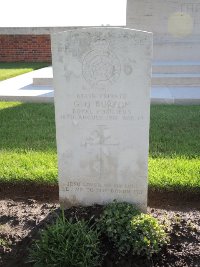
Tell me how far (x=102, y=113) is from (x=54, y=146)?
6.19 ft

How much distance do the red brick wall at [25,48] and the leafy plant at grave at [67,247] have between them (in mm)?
11098

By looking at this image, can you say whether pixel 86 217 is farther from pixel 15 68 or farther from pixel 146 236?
pixel 15 68

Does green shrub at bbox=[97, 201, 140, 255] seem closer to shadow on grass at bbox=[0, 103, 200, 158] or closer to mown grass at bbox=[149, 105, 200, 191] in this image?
mown grass at bbox=[149, 105, 200, 191]

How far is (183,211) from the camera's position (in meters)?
3.49

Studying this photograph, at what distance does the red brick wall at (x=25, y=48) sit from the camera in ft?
42.6

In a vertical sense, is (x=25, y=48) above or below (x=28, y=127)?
above

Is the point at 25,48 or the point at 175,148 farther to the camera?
the point at 25,48

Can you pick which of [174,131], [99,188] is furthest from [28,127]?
[99,188]

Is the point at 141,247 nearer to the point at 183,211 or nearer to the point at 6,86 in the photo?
the point at 183,211

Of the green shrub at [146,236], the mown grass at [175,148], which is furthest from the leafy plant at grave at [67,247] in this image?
the mown grass at [175,148]

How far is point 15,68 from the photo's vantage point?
37.9 ft

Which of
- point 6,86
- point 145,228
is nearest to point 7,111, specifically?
point 6,86

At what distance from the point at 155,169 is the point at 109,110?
1325mm

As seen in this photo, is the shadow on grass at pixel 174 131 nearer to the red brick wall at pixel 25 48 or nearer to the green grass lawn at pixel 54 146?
the green grass lawn at pixel 54 146
